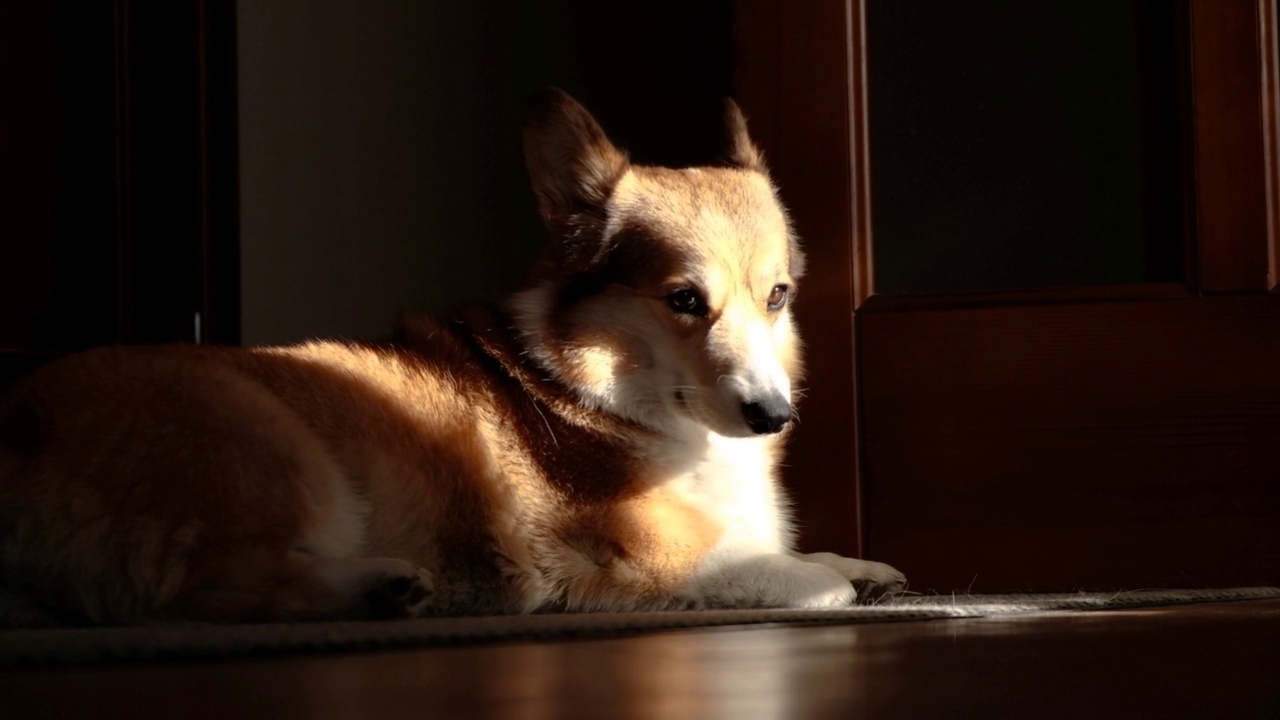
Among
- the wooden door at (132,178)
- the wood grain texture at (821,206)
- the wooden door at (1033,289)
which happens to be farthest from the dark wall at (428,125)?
the wooden door at (1033,289)

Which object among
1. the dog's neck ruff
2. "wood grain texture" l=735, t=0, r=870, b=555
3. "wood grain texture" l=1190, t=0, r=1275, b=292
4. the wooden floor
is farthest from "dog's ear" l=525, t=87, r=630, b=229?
"wood grain texture" l=1190, t=0, r=1275, b=292

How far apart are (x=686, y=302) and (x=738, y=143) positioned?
468mm

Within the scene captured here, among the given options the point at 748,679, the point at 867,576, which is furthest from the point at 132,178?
the point at 748,679

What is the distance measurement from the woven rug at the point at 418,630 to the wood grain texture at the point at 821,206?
19.6 inches

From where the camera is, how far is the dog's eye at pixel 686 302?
195cm

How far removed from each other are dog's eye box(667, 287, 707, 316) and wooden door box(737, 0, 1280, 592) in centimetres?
43

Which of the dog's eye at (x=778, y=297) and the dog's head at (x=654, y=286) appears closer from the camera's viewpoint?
the dog's head at (x=654, y=286)

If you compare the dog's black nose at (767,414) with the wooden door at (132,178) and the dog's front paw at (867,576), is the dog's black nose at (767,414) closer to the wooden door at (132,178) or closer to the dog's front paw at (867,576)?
the dog's front paw at (867,576)

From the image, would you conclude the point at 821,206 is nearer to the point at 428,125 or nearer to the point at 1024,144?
the point at 1024,144

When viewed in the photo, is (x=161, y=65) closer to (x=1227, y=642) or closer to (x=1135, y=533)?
(x=1135, y=533)

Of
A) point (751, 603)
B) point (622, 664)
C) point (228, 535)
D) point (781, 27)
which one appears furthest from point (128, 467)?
point (781, 27)

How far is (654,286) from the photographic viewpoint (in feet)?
6.46

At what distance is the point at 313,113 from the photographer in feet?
10.5

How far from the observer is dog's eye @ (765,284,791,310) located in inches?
80.9
